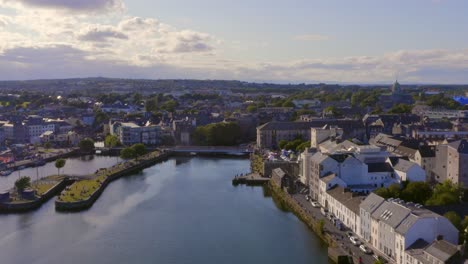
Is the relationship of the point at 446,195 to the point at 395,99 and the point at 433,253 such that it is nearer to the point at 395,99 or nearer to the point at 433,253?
the point at 433,253

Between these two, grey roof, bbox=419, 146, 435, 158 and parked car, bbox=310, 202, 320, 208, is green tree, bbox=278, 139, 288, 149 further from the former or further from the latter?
parked car, bbox=310, 202, 320, 208

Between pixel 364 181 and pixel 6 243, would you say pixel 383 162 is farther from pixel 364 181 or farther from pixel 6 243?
pixel 6 243

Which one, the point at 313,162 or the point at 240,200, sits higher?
the point at 313,162

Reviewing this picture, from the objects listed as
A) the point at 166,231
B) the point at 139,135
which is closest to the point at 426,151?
the point at 166,231

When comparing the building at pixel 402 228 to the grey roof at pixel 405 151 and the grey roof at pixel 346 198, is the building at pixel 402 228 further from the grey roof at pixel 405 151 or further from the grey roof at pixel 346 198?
Answer: the grey roof at pixel 405 151

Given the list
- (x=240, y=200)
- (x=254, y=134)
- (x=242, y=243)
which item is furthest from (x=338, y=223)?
(x=254, y=134)

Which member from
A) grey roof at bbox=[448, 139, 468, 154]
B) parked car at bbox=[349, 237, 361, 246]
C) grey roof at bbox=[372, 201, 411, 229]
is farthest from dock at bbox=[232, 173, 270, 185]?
grey roof at bbox=[372, 201, 411, 229]
